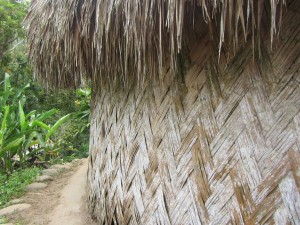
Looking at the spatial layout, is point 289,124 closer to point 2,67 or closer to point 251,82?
point 251,82

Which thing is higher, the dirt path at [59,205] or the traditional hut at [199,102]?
the traditional hut at [199,102]

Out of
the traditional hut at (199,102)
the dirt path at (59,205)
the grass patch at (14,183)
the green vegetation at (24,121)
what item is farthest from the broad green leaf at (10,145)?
the traditional hut at (199,102)

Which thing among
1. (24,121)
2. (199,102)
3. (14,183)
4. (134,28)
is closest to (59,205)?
(14,183)

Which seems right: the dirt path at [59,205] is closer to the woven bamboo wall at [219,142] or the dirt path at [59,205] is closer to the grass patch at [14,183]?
the grass patch at [14,183]

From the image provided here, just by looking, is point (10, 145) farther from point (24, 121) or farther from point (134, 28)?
point (134, 28)

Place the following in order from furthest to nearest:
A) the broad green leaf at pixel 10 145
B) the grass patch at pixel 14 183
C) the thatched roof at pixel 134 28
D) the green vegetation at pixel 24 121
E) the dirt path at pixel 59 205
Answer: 1. the green vegetation at pixel 24 121
2. the broad green leaf at pixel 10 145
3. the grass patch at pixel 14 183
4. the dirt path at pixel 59 205
5. the thatched roof at pixel 134 28

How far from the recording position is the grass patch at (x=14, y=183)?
346 cm

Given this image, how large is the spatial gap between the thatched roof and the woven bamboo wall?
0.13 metres

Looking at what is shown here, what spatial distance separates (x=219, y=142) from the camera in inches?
59.4

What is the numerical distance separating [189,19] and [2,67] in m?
6.57

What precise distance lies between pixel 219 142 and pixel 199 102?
0.25 meters

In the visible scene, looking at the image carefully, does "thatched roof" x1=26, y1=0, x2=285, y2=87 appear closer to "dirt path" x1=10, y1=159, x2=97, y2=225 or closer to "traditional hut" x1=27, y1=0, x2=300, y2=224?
"traditional hut" x1=27, y1=0, x2=300, y2=224

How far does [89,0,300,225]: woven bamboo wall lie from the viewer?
133 cm

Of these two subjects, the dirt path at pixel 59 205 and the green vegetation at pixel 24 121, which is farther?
the green vegetation at pixel 24 121
